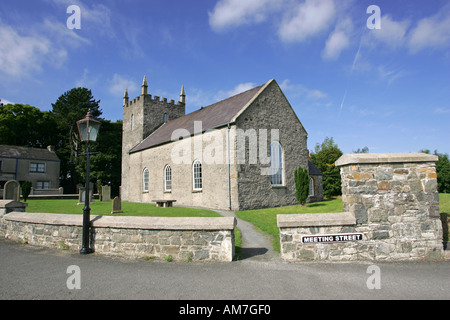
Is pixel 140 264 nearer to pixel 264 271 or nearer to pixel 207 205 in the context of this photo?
pixel 264 271

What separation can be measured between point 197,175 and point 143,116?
45.7ft

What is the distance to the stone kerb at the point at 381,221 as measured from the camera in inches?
240

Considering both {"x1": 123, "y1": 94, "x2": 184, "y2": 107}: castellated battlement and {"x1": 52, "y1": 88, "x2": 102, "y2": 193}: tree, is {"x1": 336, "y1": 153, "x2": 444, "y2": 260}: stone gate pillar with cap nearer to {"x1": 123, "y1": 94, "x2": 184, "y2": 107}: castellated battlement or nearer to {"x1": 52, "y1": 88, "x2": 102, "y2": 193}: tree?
{"x1": 123, "y1": 94, "x2": 184, "y2": 107}: castellated battlement

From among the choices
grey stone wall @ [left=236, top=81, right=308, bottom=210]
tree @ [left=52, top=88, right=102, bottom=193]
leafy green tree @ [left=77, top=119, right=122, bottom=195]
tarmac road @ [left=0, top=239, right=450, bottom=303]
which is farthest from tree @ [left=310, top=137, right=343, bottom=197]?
tree @ [left=52, top=88, right=102, bottom=193]

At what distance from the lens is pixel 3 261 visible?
6.67 m

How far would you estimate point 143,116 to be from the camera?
2958 centimetres

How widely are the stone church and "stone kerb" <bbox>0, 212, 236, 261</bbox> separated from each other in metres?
9.90

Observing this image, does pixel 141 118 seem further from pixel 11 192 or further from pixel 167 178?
pixel 11 192

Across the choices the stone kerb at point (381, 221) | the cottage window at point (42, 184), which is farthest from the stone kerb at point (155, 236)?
the cottage window at point (42, 184)

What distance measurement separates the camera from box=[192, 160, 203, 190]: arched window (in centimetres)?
1917
